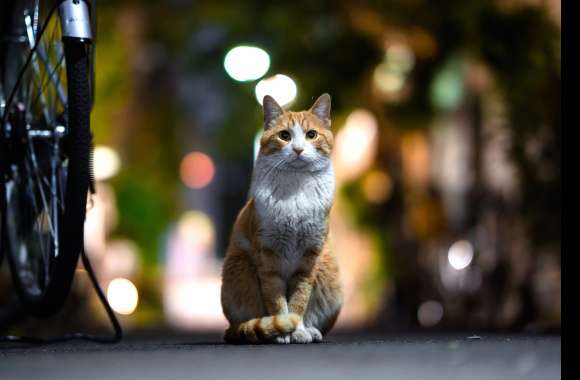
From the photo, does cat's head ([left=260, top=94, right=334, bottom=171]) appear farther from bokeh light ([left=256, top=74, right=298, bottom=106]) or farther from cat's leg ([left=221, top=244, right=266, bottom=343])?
bokeh light ([left=256, top=74, right=298, bottom=106])

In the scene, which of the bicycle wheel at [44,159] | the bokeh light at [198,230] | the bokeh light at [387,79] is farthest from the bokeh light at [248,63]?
the bokeh light at [198,230]

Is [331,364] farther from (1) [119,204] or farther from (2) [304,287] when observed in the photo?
(1) [119,204]

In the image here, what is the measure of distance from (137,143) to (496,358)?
11469 mm

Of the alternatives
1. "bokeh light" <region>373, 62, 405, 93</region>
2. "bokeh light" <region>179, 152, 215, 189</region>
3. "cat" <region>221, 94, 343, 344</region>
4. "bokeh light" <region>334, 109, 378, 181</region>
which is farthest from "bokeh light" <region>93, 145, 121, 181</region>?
"bokeh light" <region>179, 152, 215, 189</region>

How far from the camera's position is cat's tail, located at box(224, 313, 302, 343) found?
3340 millimetres

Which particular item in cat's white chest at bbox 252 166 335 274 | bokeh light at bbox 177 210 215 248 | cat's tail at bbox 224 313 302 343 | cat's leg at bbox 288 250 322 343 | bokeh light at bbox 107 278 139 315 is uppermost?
cat's white chest at bbox 252 166 335 274

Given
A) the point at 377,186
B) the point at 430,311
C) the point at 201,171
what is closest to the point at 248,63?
the point at 377,186

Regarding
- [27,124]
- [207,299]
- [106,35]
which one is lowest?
[207,299]

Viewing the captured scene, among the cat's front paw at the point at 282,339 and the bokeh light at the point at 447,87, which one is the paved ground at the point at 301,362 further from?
the bokeh light at the point at 447,87

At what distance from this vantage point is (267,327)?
11.0ft

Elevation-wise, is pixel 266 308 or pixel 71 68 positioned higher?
pixel 71 68

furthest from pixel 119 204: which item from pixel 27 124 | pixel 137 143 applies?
pixel 27 124

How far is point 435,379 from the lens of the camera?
2.43m

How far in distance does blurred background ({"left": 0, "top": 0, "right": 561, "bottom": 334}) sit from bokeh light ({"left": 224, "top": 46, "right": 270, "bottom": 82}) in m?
0.02
